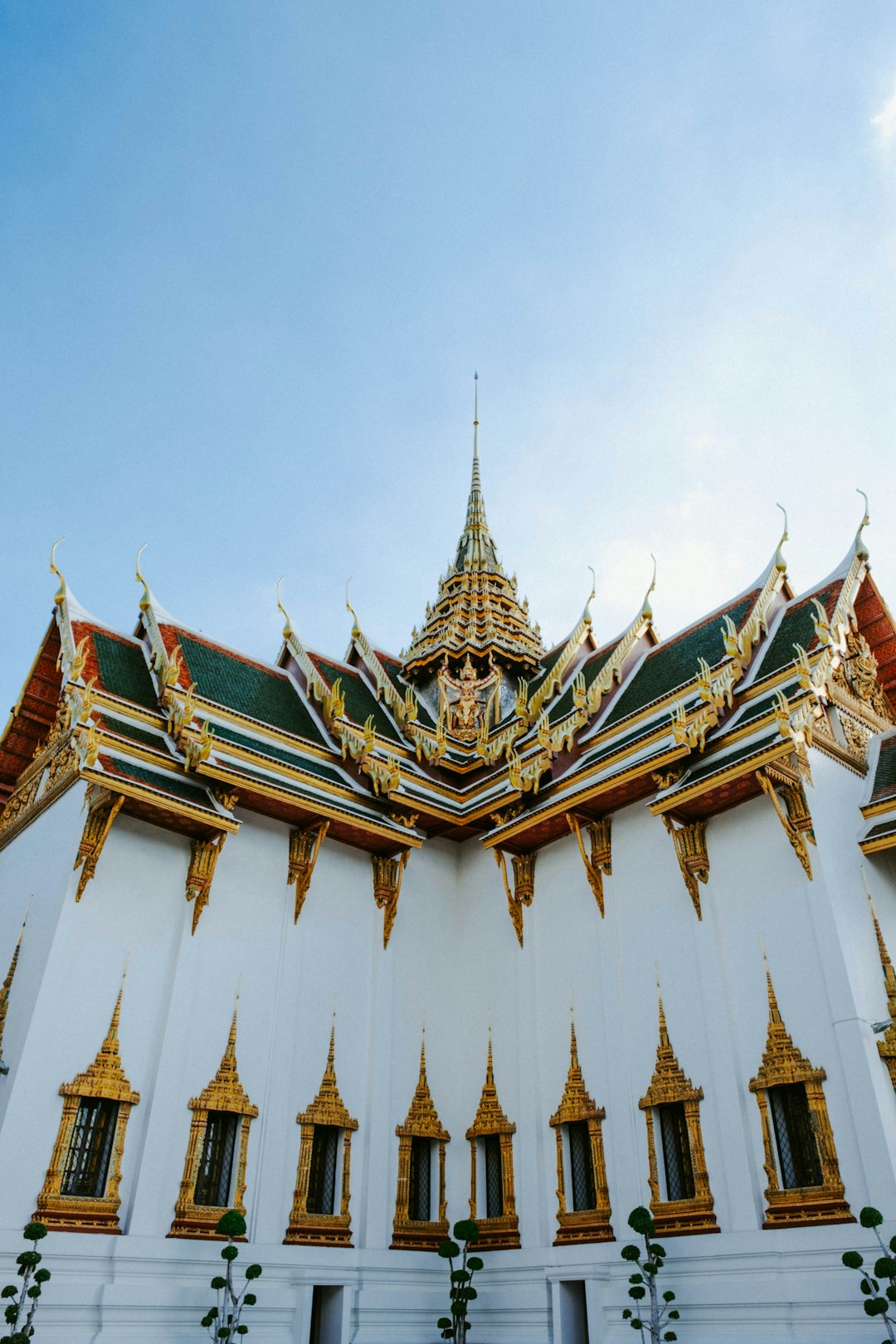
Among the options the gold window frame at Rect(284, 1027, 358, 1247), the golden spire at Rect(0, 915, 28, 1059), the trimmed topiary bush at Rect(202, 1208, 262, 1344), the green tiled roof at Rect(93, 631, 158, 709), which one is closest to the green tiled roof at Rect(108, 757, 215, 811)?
the green tiled roof at Rect(93, 631, 158, 709)

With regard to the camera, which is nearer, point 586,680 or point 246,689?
point 246,689

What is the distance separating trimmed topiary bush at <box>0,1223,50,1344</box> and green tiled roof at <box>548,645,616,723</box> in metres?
8.26

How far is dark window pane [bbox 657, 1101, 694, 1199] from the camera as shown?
27.6ft

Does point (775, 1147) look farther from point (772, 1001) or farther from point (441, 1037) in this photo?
point (441, 1037)

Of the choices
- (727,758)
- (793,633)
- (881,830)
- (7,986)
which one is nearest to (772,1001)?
(881,830)

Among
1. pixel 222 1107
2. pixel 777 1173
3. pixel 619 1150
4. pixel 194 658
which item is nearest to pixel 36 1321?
pixel 222 1107

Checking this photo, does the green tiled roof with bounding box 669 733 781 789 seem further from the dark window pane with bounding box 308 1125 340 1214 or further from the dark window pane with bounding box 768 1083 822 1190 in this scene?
the dark window pane with bounding box 308 1125 340 1214

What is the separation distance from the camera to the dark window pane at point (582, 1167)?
30.0 ft

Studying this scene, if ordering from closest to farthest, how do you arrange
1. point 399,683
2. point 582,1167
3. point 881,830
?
point 881,830
point 582,1167
point 399,683

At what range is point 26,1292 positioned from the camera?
7.14 metres

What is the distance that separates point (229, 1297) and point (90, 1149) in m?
1.63

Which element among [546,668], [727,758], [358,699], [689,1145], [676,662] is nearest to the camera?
[689,1145]

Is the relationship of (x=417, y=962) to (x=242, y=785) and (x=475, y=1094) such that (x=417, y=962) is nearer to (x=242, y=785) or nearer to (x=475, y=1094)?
(x=475, y=1094)

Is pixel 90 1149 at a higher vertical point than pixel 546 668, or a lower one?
lower
